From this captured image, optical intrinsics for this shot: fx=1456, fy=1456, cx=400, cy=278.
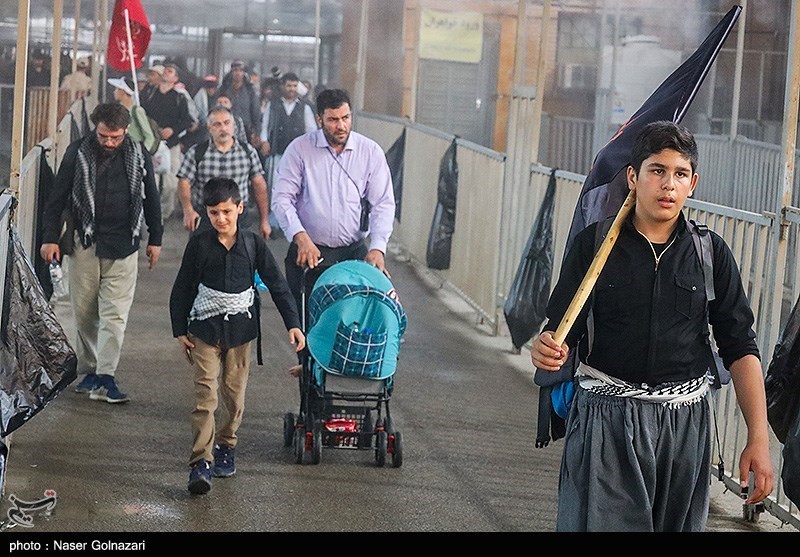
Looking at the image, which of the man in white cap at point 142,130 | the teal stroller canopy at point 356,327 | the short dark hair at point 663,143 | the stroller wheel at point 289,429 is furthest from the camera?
the man in white cap at point 142,130

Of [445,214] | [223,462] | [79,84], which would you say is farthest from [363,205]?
[79,84]

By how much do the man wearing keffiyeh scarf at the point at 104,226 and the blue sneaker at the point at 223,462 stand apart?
163 cm

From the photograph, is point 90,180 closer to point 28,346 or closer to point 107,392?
point 107,392

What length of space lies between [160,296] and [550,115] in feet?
45.1

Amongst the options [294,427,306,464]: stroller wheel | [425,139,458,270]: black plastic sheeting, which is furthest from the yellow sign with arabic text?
[294,427,306,464]: stroller wheel

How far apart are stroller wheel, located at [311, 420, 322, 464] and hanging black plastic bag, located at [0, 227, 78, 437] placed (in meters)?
1.37

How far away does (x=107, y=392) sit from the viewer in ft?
27.6

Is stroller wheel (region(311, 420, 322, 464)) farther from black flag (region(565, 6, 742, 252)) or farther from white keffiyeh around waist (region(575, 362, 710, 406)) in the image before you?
white keffiyeh around waist (region(575, 362, 710, 406))

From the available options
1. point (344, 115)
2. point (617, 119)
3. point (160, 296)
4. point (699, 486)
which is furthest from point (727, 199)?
point (699, 486)

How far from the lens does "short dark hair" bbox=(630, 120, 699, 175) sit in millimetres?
4172

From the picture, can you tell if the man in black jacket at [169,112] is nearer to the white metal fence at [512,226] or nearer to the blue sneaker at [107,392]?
the white metal fence at [512,226]

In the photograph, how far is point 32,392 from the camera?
611 cm

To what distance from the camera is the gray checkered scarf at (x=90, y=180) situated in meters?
8.32

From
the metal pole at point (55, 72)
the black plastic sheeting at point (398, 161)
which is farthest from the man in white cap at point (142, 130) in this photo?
the metal pole at point (55, 72)
